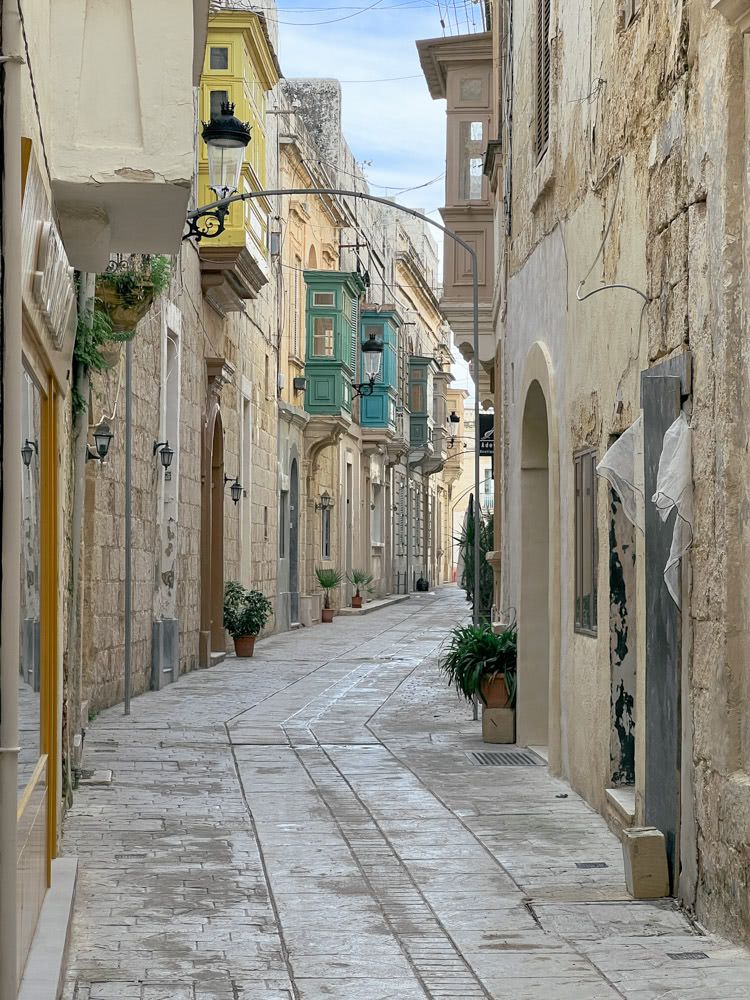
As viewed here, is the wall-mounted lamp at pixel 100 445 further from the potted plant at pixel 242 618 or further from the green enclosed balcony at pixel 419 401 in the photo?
the green enclosed balcony at pixel 419 401

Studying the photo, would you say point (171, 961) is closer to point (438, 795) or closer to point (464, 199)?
point (438, 795)

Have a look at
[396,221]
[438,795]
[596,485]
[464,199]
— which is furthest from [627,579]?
[396,221]

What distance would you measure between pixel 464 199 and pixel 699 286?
617 inches

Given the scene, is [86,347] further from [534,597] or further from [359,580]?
[359,580]

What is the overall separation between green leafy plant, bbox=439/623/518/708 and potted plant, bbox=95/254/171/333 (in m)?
3.75

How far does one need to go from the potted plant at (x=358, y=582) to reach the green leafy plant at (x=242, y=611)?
15606mm

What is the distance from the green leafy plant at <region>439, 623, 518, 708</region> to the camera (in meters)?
12.4

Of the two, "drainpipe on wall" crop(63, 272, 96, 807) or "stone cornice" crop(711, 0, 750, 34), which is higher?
"stone cornice" crop(711, 0, 750, 34)

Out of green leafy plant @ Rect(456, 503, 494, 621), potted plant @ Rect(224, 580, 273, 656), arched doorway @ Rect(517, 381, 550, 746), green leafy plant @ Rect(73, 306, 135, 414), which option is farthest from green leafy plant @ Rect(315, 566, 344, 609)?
green leafy plant @ Rect(73, 306, 135, 414)

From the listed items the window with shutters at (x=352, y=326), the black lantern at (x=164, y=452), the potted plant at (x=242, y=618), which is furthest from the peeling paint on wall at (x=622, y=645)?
the window with shutters at (x=352, y=326)

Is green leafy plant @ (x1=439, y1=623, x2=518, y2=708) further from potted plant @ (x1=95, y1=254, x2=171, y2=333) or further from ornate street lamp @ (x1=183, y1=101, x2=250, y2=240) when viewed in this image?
ornate street lamp @ (x1=183, y1=101, x2=250, y2=240)

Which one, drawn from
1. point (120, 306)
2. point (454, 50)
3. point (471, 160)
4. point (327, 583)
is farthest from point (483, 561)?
point (120, 306)

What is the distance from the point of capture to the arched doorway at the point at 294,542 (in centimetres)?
3127

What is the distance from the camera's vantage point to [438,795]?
9836mm
